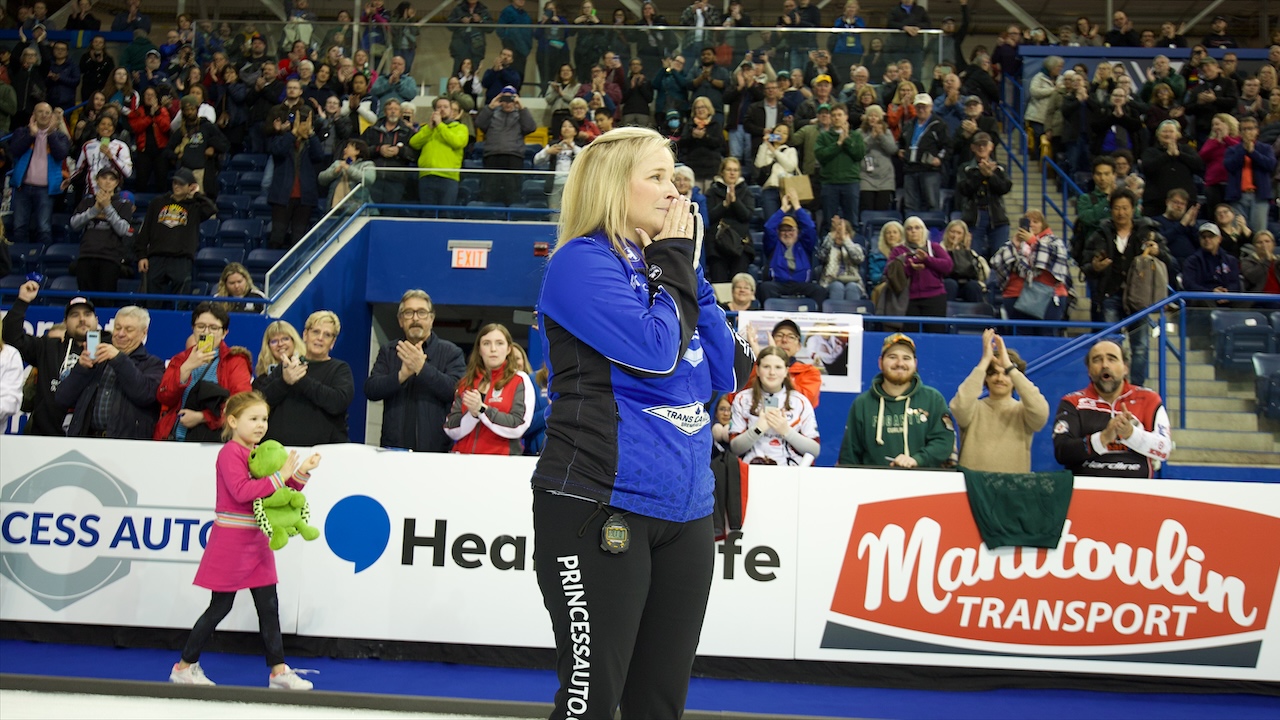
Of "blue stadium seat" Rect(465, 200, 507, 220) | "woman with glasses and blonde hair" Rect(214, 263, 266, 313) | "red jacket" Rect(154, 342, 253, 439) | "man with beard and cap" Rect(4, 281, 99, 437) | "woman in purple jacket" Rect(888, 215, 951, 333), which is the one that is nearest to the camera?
"red jacket" Rect(154, 342, 253, 439)

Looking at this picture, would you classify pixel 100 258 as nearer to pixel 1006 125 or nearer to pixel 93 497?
pixel 93 497

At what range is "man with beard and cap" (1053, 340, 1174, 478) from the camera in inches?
233

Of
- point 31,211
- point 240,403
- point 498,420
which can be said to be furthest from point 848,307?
point 31,211

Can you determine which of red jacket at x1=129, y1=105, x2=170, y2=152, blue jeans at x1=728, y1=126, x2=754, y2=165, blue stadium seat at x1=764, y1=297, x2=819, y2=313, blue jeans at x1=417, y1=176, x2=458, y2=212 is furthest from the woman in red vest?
red jacket at x1=129, y1=105, x2=170, y2=152

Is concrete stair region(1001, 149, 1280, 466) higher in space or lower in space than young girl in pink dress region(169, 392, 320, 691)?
higher

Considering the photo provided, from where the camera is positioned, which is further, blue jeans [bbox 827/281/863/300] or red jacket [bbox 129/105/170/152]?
red jacket [bbox 129/105/170/152]

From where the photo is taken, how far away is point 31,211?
12.6 meters

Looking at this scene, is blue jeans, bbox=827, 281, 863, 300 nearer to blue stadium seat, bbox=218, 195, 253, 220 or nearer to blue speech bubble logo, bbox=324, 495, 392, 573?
blue speech bubble logo, bbox=324, 495, 392, 573

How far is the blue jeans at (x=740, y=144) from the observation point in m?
12.8

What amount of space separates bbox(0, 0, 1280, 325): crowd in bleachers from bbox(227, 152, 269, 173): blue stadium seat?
1.1 inches

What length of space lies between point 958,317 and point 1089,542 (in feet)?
13.7

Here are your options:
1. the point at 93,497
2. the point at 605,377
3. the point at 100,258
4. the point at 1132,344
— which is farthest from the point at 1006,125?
the point at 605,377

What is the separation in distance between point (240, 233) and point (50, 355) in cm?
522

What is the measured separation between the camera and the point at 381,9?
55.2 ft
